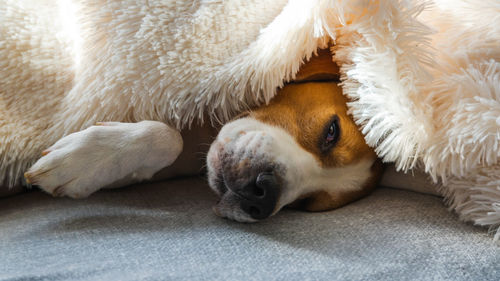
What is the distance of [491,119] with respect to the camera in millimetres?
897

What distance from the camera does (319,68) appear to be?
3.96 ft

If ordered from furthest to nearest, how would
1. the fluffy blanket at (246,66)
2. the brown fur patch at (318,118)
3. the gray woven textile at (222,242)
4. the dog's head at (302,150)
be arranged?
the brown fur patch at (318,118)
the dog's head at (302,150)
the fluffy blanket at (246,66)
the gray woven textile at (222,242)

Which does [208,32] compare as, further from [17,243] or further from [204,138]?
[17,243]

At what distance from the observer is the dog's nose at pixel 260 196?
1.02m

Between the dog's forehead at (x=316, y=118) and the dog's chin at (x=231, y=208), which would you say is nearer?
the dog's chin at (x=231, y=208)

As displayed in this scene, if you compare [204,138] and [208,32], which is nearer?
[208,32]

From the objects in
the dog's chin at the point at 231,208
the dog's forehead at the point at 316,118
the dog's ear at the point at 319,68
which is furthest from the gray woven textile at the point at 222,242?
the dog's ear at the point at 319,68

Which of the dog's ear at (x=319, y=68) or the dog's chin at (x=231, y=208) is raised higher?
the dog's ear at (x=319, y=68)

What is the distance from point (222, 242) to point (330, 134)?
1.45ft

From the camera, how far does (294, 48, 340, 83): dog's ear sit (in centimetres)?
120

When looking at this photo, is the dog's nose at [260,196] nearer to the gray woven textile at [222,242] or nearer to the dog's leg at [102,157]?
the gray woven textile at [222,242]

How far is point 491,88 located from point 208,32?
0.67 metres

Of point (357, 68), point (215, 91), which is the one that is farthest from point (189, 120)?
point (357, 68)

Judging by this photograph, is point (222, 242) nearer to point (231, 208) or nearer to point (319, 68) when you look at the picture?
point (231, 208)
